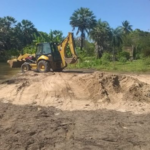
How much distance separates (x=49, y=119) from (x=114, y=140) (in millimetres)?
2112

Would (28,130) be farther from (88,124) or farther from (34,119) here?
(88,124)

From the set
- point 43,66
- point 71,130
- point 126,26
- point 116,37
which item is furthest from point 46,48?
point 126,26

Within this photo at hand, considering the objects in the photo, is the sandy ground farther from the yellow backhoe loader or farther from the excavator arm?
the excavator arm

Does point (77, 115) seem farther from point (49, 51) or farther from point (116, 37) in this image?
point (116, 37)

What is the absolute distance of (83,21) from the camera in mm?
54656

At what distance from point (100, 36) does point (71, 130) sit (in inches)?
1676

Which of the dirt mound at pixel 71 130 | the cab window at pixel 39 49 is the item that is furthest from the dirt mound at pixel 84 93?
the cab window at pixel 39 49

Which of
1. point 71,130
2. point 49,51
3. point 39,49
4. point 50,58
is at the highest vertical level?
point 39,49

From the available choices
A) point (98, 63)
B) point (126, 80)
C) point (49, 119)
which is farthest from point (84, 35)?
point (49, 119)

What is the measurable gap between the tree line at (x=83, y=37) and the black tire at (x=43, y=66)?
78.1ft

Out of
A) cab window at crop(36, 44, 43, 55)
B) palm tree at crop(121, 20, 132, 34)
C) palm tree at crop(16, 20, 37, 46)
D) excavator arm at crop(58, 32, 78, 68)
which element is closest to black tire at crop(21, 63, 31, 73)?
cab window at crop(36, 44, 43, 55)

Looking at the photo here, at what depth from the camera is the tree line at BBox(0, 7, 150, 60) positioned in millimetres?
46188

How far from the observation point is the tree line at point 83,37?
46.2 m

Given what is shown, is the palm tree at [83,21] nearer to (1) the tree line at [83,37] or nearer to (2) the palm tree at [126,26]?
(1) the tree line at [83,37]
